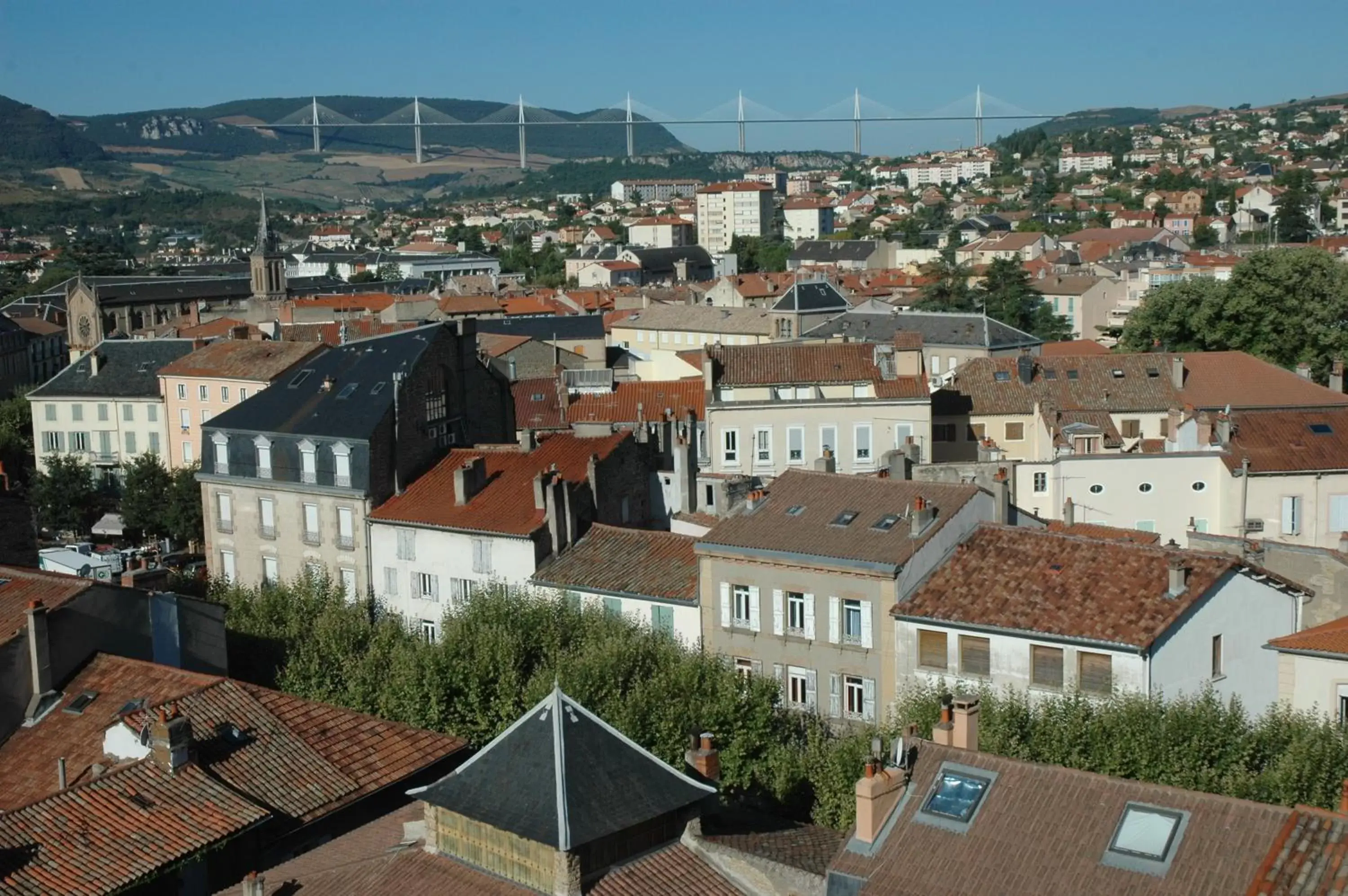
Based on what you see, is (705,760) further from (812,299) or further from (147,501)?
(812,299)

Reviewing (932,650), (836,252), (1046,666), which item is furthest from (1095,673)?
(836,252)

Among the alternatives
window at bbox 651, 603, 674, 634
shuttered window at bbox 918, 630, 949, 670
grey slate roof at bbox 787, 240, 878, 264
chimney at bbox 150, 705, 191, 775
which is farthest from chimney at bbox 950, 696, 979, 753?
grey slate roof at bbox 787, 240, 878, 264

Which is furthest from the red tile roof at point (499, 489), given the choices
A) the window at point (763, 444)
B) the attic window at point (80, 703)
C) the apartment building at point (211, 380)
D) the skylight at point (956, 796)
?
the apartment building at point (211, 380)

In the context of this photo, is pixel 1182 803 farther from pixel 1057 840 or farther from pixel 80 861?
pixel 80 861

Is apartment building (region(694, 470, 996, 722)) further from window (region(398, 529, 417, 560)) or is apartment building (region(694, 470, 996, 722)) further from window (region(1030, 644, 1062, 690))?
window (region(398, 529, 417, 560))

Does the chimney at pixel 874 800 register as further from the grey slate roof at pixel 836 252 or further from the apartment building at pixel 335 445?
the grey slate roof at pixel 836 252

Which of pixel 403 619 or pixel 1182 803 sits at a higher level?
pixel 1182 803

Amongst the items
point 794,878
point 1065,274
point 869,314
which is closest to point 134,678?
point 794,878
